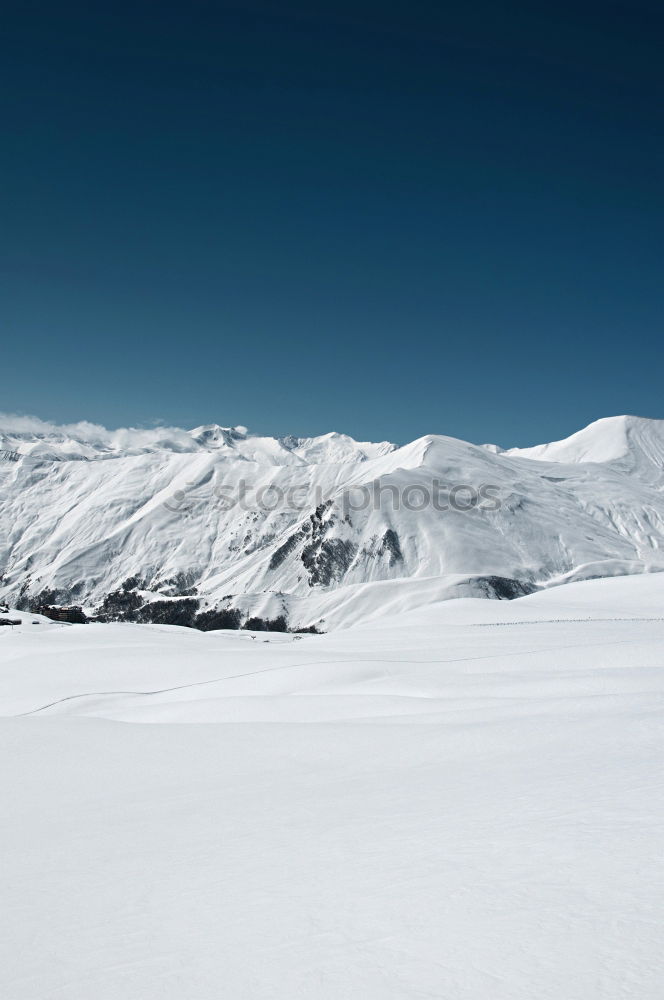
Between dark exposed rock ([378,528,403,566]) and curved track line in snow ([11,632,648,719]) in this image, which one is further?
dark exposed rock ([378,528,403,566])

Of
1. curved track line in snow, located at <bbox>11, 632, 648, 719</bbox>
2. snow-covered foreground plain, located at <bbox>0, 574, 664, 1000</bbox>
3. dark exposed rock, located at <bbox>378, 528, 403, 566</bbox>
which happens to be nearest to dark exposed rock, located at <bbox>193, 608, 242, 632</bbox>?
dark exposed rock, located at <bbox>378, 528, 403, 566</bbox>

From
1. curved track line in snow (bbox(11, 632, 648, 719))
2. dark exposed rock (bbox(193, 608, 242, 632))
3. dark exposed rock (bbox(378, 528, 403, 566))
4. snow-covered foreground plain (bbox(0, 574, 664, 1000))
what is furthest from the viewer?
dark exposed rock (bbox(378, 528, 403, 566))

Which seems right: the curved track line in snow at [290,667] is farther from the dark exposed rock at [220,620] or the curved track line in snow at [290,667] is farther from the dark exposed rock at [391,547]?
the dark exposed rock at [391,547]

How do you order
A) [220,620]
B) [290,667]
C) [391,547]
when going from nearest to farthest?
[290,667], [220,620], [391,547]

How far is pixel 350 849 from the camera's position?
4793 mm

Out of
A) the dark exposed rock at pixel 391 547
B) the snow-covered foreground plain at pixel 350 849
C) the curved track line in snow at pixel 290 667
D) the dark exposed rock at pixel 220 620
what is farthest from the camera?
the dark exposed rock at pixel 391 547

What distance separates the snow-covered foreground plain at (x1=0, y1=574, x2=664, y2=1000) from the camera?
314cm

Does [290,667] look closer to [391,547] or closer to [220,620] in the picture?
[220,620]

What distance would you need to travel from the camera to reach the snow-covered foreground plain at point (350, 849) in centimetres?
314

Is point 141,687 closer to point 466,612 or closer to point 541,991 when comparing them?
point 541,991

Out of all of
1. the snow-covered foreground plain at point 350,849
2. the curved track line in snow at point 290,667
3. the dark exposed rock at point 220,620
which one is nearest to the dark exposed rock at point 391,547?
the dark exposed rock at point 220,620

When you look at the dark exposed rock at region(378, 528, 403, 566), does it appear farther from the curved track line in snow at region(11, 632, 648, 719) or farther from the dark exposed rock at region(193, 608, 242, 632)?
the curved track line in snow at region(11, 632, 648, 719)

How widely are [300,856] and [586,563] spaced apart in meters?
115

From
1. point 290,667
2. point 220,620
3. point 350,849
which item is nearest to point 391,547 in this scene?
point 220,620
